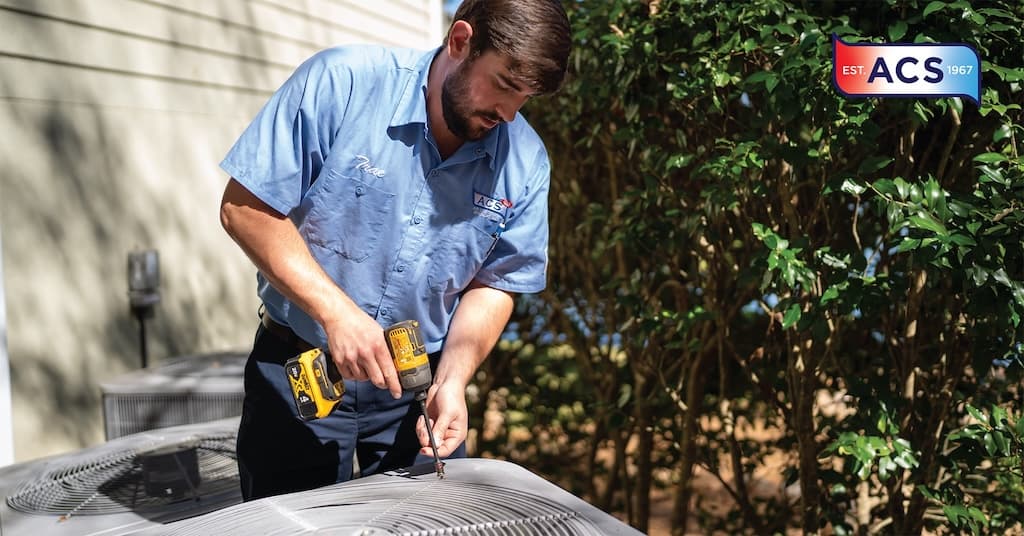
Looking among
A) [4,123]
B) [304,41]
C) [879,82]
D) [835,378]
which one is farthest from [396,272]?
[304,41]

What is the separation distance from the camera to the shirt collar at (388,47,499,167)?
2146 millimetres

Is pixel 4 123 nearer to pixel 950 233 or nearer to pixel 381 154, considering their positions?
pixel 381 154

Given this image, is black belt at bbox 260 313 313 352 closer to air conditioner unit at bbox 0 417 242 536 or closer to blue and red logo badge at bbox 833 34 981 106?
air conditioner unit at bbox 0 417 242 536

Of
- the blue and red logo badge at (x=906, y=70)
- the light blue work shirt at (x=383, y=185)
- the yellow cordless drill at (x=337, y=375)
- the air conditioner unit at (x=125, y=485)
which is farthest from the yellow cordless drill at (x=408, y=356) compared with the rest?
the blue and red logo badge at (x=906, y=70)

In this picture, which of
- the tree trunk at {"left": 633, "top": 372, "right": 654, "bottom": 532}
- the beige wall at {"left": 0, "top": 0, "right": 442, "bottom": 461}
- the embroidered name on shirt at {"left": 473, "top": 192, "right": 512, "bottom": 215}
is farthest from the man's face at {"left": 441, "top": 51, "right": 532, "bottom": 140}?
the beige wall at {"left": 0, "top": 0, "right": 442, "bottom": 461}

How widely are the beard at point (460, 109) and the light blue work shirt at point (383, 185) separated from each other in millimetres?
48

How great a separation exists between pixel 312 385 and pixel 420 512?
46cm

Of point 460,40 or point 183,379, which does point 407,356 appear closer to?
point 460,40

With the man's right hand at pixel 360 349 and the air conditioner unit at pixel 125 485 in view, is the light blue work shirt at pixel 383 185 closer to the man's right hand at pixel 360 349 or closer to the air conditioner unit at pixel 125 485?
the man's right hand at pixel 360 349

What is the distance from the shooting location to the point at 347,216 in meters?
2.15

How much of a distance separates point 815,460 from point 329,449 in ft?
5.89

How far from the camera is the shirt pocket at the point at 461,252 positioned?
2.24 meters

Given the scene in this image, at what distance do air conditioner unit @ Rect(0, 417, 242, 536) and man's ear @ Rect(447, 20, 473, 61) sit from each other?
1409mm

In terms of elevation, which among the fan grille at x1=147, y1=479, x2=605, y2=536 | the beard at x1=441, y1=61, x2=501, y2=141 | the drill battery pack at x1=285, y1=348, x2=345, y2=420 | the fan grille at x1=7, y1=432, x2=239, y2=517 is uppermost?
the beard at x1=441, y1=61, x2=501, y2=141
